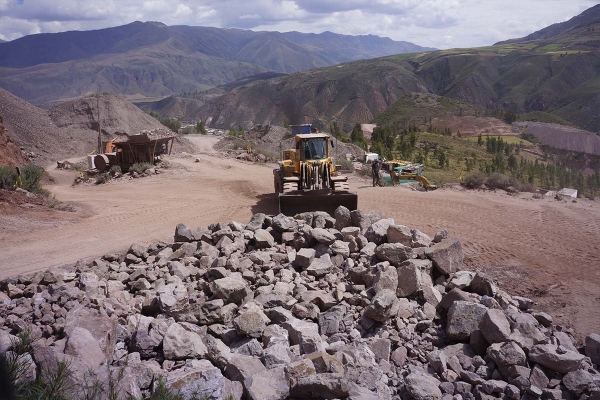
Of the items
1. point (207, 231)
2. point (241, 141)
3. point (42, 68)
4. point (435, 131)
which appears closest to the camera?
point (207, 231)

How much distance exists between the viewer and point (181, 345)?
5836mm

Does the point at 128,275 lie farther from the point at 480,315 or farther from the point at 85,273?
the point at 480,315

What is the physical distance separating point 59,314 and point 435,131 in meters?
41.3

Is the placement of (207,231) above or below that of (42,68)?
below

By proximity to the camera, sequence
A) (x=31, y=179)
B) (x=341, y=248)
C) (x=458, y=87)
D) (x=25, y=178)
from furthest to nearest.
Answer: (x=458, y=87) → (x=31, y=179) → (x=25, y=178) → (x=341, y=248)

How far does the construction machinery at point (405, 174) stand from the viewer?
18.8 m

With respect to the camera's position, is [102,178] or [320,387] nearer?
[320,387]

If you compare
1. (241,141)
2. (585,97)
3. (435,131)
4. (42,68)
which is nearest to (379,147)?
(241,141)

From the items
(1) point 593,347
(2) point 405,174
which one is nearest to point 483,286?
(1) point 593,347

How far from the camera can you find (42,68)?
176 meters

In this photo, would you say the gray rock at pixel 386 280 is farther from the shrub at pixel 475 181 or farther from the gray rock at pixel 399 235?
the shrub at pixel 475 181

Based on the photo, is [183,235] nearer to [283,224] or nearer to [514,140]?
[283,224]

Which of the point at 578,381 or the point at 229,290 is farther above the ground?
the point at 229,290

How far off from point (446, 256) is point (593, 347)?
2699 mm
